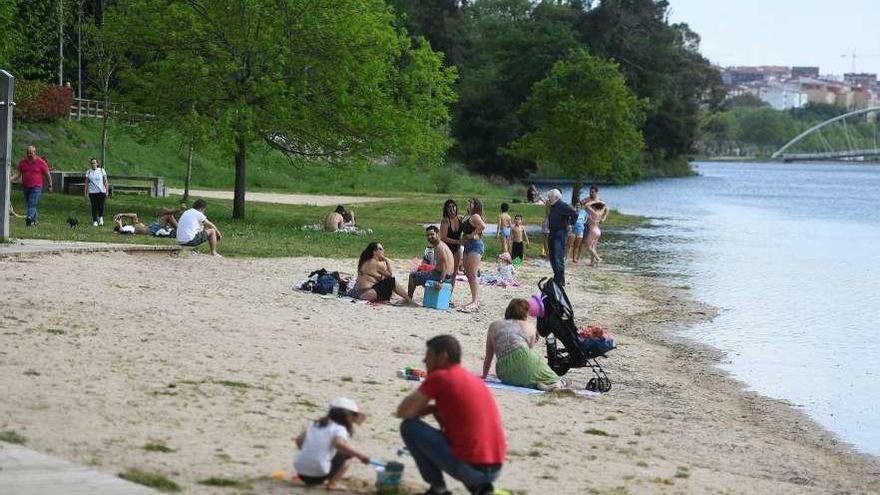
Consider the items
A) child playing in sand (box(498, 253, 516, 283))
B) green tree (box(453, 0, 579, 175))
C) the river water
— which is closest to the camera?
the river water

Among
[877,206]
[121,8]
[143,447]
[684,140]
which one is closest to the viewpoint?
[143,447]

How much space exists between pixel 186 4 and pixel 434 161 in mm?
7869

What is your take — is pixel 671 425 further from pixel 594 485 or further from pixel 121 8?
pixel 121 8

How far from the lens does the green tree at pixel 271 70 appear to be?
34.7 m

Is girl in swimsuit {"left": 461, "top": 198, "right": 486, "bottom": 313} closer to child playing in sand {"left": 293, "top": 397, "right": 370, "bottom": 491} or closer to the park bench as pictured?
child playing in sand {"left": 293, "top": 397, "right": 370, "bottom": 491}

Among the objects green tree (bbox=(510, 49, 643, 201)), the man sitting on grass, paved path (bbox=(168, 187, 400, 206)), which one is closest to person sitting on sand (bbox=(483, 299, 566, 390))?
the man sitting on grass

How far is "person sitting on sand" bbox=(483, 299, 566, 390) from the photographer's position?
584 inches

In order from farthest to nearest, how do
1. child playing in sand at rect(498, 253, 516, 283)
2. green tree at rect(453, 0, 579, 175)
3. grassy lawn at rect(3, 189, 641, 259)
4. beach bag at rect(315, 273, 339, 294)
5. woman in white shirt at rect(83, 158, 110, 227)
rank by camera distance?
green tree at rect(453, 0, 579, 175) < woman in white shirt at rect(83, 158, 110, 227) < child playing in sand at rect(498, 253, 516, 283) < grassy lawn at rect(3, 189, 641, 259) < beach bag at rect(315, 273, 339, 294)

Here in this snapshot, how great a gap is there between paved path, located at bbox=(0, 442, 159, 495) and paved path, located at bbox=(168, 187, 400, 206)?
37.9m

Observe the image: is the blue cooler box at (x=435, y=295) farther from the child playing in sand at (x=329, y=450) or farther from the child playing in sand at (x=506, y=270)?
the child playing in sand at (x=329, y=450)

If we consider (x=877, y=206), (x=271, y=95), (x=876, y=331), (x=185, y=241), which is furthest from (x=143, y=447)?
(x=877, y=206)

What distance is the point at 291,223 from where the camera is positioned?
35406 mm

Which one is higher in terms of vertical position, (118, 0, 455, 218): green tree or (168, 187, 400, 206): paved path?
(118, 0, 455, 218): green tree

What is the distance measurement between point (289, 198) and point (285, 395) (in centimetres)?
3941
